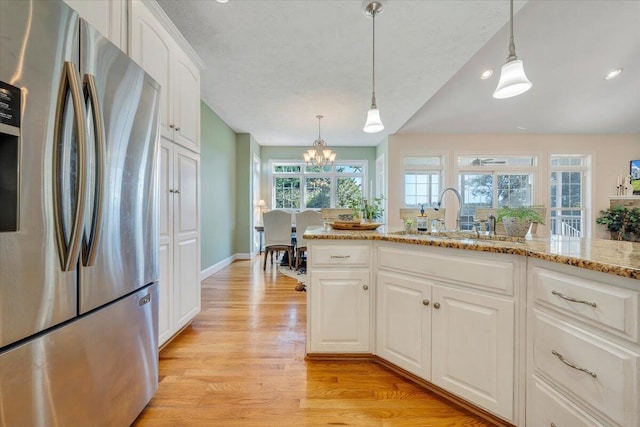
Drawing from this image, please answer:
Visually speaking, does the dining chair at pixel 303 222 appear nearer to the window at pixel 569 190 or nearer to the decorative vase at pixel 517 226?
the decorative vase at pixel 517 226

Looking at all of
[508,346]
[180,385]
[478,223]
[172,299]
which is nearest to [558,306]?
[508,346]

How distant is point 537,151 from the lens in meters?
5.56

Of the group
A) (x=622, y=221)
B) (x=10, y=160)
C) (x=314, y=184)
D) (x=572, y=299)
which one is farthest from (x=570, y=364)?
(x=622, y=221)

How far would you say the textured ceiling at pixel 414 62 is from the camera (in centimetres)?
220

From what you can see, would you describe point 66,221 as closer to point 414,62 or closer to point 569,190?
point 414,62

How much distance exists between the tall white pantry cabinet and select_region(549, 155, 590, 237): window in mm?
6839

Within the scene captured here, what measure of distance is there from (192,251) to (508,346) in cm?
228

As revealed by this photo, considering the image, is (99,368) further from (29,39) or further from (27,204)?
(29,39)

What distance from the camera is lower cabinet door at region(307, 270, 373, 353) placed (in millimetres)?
1753

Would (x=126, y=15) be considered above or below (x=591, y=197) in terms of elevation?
above

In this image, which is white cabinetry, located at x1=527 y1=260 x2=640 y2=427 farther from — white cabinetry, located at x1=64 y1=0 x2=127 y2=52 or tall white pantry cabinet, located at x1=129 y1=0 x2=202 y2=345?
white cabinetry, located at x1=64 y1=0 x2=127 y2=52

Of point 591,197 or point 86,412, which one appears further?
point 591,197

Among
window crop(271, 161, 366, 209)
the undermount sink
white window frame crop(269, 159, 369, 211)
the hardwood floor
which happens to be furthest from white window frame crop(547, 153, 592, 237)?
the hardwood floor

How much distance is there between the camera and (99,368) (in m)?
1.02
